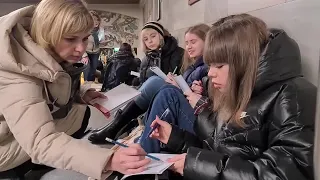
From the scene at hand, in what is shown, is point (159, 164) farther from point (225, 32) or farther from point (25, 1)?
point (25, 1)

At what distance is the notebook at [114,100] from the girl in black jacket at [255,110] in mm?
628

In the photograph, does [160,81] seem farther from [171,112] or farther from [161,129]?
[161,129]

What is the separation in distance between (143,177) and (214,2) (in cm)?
170

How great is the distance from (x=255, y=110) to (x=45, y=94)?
790 mm

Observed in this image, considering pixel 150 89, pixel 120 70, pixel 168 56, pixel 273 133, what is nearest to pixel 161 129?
pixel 273 133

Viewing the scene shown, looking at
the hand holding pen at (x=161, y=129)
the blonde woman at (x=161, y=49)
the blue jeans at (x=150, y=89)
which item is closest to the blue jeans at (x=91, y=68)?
the blonde woman at (x=161, y=49)

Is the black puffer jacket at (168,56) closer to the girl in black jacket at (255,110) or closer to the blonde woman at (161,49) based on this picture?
the blonde woman at (161,49)

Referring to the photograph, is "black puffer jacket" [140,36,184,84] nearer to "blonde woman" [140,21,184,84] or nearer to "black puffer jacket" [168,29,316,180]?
"blonde woman" [140,21,184,84]

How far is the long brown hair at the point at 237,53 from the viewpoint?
3.80 feet

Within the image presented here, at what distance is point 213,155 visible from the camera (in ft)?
3.60

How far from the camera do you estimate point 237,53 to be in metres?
1.19

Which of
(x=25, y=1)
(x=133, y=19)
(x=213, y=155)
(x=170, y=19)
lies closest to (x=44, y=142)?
(x=213, y=155)

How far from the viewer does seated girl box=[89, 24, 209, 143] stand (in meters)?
2.38

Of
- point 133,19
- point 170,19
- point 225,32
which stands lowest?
point 133,19
